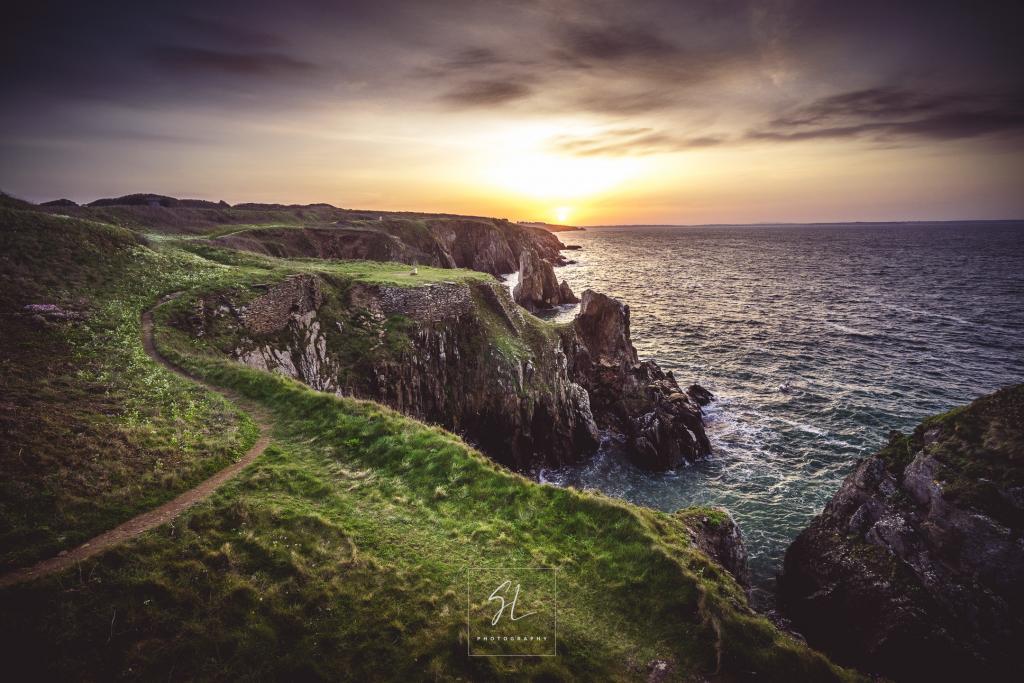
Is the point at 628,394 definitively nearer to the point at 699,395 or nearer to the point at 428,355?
the point at 699,395

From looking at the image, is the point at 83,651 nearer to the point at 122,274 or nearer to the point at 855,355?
the point at 122,274

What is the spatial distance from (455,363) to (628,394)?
60.8 ft

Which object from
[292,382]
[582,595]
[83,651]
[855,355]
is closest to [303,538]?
[83,651]

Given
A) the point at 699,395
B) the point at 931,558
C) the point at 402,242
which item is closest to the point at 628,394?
the point at 699,395

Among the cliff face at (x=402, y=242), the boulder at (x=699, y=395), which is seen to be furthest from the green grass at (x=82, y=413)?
the boulder at (x=699, y=395)

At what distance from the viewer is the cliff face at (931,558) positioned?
13883 mm

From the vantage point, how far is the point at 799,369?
49344 mm

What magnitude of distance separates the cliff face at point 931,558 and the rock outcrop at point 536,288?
72.3 metres

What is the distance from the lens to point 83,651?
24.5 feet

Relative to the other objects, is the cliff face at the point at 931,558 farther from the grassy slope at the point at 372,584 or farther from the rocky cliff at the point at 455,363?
the rocky cliff at the point at 455,363

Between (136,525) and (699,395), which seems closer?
(136,525)
